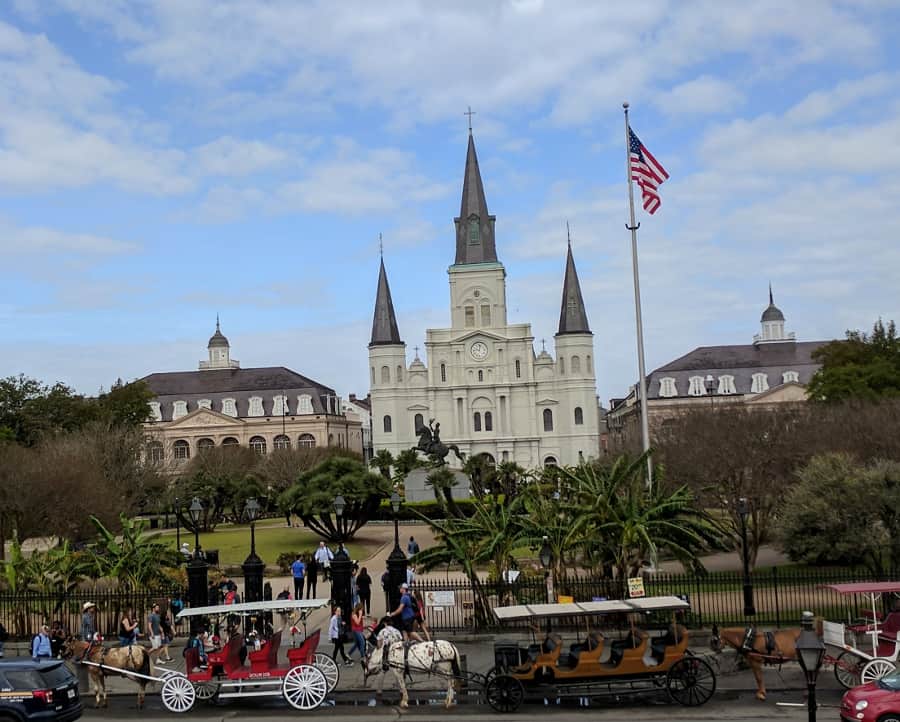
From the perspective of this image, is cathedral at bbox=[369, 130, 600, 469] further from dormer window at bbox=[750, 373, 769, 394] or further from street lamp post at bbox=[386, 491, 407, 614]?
street lamp post at bbox=[386, 491, 407, 614]

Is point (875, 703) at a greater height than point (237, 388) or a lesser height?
lesser

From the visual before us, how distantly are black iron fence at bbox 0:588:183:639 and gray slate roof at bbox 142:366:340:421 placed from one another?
8872cm

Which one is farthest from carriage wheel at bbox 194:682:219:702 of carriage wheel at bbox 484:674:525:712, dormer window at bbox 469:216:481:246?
dormer window at bbox 469:216:481:246

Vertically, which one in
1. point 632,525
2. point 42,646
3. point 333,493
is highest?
point 333,493

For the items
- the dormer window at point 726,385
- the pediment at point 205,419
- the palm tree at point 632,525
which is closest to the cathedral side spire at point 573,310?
the dormer window at point 726,385

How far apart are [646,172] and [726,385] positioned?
8056 centimetres

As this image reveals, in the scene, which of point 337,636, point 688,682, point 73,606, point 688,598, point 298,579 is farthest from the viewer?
point 298,579

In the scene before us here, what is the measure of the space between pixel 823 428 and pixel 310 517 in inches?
823

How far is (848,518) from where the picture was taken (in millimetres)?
24859

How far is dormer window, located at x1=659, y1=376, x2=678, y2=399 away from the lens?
10600 cm

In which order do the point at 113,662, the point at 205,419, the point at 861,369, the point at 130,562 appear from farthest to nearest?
the point at 205,419 → the point at 861,369 → the point at 130,562 → the point at 113,662

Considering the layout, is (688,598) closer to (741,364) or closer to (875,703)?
(875,703)

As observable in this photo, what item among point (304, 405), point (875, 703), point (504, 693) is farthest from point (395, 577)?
point (304, 405)

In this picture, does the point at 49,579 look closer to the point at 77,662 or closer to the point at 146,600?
the point at 146,600
